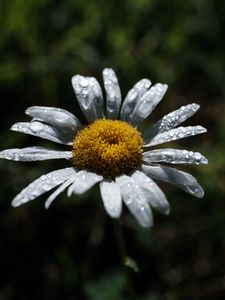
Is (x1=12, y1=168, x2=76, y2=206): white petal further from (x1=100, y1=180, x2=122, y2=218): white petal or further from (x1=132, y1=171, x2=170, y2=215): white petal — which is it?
(x1=132, y1=171, x2=170, y2=215): white petal

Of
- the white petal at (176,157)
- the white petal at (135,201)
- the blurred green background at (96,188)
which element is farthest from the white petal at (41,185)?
the blurred green background at (96,188)

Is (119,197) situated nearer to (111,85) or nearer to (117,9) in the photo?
(111,85)

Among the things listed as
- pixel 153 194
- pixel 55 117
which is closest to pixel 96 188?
pixel 55 117

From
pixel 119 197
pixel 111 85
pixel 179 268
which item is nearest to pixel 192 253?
pixel 179 268

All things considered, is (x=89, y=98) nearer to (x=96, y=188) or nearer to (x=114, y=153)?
(x=114, y=153)

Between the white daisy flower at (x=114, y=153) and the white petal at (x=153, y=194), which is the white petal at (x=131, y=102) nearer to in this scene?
the white daisy flower at (x=114, y=153)

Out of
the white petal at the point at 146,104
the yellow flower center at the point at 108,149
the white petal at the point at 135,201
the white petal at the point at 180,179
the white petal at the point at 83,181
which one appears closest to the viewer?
the white petal at the point at 135,201
